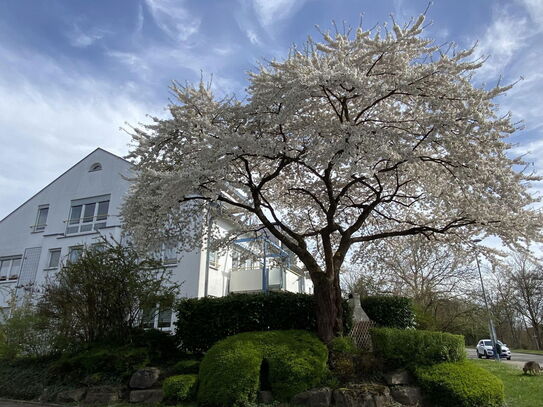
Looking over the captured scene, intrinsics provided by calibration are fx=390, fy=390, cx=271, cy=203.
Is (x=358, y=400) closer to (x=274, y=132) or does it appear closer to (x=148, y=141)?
(x=274, y=132)

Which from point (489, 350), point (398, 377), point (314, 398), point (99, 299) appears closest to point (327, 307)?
point (398, 377)

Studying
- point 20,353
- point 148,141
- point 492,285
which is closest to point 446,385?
point 148,141

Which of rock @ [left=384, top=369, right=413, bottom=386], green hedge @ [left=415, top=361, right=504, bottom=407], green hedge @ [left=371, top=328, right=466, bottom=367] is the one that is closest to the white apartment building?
green hedge @ [left=371, top=328, right=466, bottom=367]

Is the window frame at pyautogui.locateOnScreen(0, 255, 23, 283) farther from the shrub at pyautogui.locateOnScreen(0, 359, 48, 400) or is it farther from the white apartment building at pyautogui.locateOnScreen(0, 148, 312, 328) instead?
the shrub at pyautogui.locateOnScreen(0, 359, 48, 400)

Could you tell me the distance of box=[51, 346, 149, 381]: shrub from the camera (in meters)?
8.26

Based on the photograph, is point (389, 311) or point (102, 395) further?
point (389, 311)

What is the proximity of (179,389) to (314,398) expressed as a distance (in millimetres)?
2466

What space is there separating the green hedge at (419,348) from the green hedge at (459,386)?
0.22 m

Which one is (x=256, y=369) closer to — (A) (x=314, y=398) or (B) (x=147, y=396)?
(A) (x=314, y=398)

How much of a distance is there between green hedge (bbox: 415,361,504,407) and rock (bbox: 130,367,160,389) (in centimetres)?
520

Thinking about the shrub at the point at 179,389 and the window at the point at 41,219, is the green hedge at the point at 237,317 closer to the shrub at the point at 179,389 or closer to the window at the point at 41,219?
the shrub at the point at 179,389

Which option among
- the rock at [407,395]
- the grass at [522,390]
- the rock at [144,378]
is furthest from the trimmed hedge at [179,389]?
the grass at [522,390]

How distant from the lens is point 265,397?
23.1ft

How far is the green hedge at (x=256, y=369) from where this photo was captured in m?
6.85
